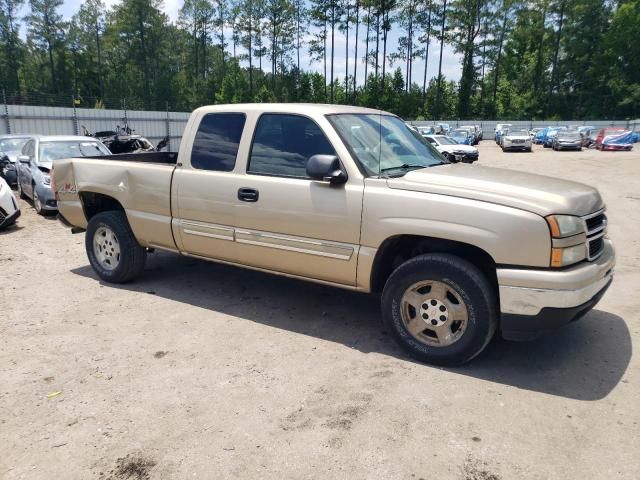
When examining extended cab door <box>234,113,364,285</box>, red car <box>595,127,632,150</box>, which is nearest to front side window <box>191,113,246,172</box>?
extended cab door <box>234,113,364,285</box>

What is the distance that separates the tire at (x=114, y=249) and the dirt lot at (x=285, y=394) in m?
A: 0.24

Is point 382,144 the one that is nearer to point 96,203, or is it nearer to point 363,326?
→ point 363,326

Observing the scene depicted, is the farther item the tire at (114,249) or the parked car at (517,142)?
the parked car at (517,142)

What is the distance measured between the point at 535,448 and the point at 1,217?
905 cm

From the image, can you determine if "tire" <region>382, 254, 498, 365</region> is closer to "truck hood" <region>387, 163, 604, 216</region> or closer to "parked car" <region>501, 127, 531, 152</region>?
"truck hood" <region>387, 163, 604, 216</region>

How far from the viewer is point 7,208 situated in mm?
8867

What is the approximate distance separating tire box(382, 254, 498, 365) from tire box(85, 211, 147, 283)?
10.2 feet

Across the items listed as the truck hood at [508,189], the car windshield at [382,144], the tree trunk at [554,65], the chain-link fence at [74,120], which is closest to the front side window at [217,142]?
the car windshield at [382,144]

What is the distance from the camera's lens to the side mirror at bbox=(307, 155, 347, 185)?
4059 millimetres

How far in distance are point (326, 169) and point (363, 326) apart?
162 cm

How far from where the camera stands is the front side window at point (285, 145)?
445 centimetres

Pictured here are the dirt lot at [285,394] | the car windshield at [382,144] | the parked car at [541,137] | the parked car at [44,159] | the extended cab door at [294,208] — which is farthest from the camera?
the parked car at [541,137]

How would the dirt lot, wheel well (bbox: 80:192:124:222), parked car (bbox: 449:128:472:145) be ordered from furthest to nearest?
parked car (bbox: 449:128:472:145), wheel well (bbox: 80:192:124:222), the dirt lot

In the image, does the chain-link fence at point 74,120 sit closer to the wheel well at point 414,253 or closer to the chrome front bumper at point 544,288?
the wheel well at point 414,253
